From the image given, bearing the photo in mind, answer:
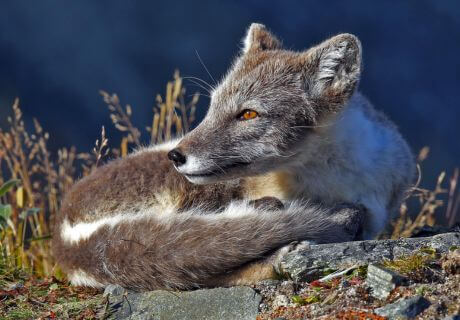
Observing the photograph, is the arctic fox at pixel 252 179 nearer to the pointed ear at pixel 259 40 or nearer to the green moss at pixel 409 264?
the pointed ear at pixel 259 40

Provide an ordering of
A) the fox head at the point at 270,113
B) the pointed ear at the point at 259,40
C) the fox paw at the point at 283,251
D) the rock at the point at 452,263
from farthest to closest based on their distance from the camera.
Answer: the pointed ear at the point at 259,40 < the fox head at the point at 270,113 < the fox paw at the point at 283,251 < the rock at the point at 452,263

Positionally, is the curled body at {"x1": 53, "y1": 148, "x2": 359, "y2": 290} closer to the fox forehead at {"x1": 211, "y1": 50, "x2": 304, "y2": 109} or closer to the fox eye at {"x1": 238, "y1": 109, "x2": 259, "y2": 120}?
the fox eye at {"x1": 238, "y1": 109, "x2": 259, "y2": 120}

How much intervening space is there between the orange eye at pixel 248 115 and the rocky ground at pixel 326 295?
107cm

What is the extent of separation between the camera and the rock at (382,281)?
9.61 ft

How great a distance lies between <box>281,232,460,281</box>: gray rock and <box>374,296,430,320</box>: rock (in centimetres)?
59

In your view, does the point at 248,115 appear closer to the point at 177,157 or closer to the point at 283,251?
the point at 177,157

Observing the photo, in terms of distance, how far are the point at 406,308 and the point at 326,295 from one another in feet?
1.61

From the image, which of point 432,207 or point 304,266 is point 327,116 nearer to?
point 304,266

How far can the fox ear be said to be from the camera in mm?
4238

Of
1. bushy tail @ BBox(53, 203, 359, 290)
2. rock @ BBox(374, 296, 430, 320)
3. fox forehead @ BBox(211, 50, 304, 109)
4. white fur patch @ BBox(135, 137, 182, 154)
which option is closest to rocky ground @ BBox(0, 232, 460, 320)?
rock @ BBox(374, 296, 430, 320)

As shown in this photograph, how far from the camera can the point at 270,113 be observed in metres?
4.26

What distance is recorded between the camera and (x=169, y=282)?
12.0 ft

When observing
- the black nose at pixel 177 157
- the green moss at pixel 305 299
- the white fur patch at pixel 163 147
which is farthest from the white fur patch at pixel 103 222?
the green moss at pixel 305 299

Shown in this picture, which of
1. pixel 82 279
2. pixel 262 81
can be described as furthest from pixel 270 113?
pixel 82 279
